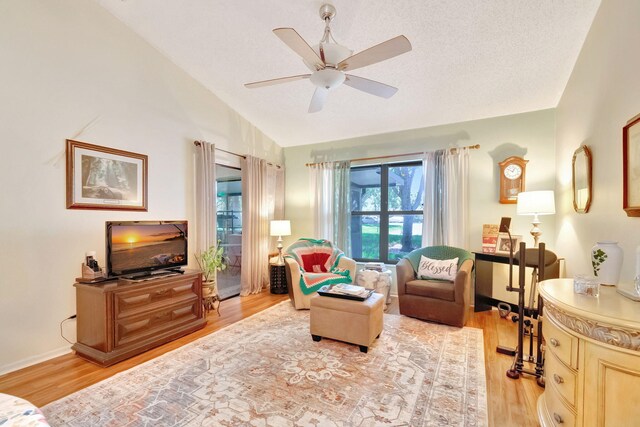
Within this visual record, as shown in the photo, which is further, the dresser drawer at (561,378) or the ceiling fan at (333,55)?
the ceiling fan at (333,55)

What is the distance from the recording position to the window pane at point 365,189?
4.89 meters

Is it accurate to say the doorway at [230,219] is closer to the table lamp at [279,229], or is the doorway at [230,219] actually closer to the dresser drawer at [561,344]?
the table lamp at [279,229]

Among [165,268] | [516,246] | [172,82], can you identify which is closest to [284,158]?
[172,82]

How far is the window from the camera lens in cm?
459

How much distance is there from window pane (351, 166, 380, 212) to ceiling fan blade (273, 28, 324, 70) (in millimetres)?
2916

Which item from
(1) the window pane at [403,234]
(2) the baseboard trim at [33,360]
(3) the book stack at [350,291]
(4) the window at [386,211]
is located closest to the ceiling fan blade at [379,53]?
(3) the book stack at [350,291]

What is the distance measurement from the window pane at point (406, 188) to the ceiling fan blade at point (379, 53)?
2.73 metres

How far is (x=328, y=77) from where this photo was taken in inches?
85.0

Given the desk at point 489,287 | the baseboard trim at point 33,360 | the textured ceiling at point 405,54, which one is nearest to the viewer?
the baseboard trim at point 33,360

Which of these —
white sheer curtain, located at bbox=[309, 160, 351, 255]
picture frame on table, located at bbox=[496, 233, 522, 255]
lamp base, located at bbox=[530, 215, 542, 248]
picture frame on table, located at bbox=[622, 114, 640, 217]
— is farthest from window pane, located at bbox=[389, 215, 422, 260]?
picture frame on table, located at bbox=[622, 114, 640, 217]

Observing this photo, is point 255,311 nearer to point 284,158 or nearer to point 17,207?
point 17,207

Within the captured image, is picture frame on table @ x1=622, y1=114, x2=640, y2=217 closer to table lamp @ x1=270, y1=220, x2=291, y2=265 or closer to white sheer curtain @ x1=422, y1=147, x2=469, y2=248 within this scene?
white sheer curtain @ x1=422, y1=147, x2=469, y2=248

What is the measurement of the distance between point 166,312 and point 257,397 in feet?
4.86

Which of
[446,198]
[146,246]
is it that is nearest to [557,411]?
[446,198]
